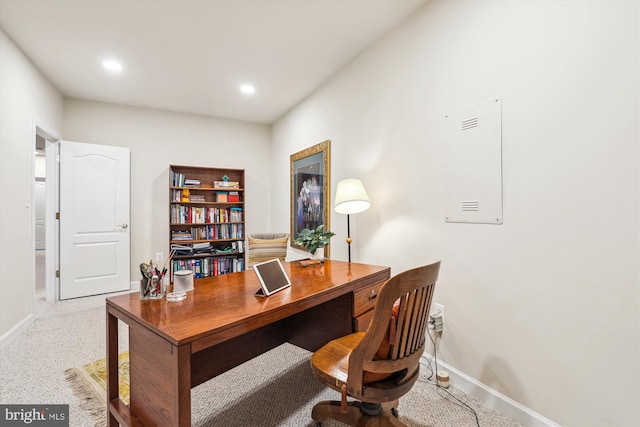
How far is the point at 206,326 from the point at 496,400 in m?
1.69

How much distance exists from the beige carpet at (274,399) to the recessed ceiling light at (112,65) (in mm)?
2815

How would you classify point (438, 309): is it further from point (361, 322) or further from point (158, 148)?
point (158, 148)

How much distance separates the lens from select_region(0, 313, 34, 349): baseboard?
7.69ft

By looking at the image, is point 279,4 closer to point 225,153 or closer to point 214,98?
point 214,98

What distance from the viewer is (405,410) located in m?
1.61

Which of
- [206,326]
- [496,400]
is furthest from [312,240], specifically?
[496,400]

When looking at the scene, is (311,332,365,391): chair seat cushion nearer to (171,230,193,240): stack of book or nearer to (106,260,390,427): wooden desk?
(106,260,390,427): wooden desk

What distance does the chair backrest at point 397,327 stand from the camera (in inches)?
40.1

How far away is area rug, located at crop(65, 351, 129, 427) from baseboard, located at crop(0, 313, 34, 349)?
882mm

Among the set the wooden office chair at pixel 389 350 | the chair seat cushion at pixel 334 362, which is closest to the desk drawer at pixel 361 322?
the chair seat cushion at pixel 334 362

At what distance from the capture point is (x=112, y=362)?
4.07 ft

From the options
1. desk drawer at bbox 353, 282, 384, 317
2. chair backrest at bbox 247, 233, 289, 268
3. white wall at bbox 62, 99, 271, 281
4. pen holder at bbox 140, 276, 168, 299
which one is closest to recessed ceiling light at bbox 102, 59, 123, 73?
white wall at bbox 62, 99, 271, 281

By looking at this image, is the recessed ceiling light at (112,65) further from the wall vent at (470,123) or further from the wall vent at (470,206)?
the wall vent at (470,206)

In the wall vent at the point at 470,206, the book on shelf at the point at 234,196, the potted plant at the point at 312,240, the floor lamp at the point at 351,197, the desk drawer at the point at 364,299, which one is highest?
the book on shelf at the point at 234,196
